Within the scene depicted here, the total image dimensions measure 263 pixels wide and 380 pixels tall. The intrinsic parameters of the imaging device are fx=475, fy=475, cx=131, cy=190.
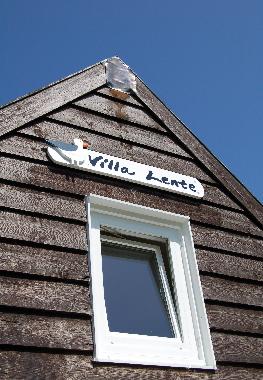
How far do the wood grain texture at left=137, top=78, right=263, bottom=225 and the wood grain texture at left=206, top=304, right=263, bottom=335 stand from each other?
96 centimetres

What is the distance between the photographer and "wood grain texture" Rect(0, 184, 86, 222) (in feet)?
9.44

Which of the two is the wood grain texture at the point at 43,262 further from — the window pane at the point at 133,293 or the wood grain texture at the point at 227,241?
the wood grain texture at the point at 227,241

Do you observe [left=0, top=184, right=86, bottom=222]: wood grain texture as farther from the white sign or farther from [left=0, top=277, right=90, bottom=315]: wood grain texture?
[left=0, top=277, right=90, bottom=315]: wood grain texture

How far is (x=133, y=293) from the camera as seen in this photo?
319 centimetres

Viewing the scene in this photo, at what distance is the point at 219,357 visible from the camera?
9.70 ft

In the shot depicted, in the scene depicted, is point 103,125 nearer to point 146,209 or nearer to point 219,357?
point 146,209

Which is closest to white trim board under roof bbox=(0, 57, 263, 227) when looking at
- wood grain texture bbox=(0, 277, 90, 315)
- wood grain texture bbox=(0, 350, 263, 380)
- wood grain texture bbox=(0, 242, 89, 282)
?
wood grain texture bbox=(0, 242, 89, 282)

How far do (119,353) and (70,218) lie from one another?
2.87 feet

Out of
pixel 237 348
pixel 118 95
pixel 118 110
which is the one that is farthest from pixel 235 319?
pixel 118 95

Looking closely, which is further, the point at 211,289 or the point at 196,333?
the point at 211,289

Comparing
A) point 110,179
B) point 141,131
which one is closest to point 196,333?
point 110,179

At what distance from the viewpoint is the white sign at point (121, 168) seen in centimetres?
327

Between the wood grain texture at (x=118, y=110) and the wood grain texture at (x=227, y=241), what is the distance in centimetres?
101

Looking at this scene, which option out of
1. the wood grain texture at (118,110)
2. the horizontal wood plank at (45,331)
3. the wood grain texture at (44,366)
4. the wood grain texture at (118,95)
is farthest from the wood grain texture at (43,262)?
the wood grain texture at (118,95)
